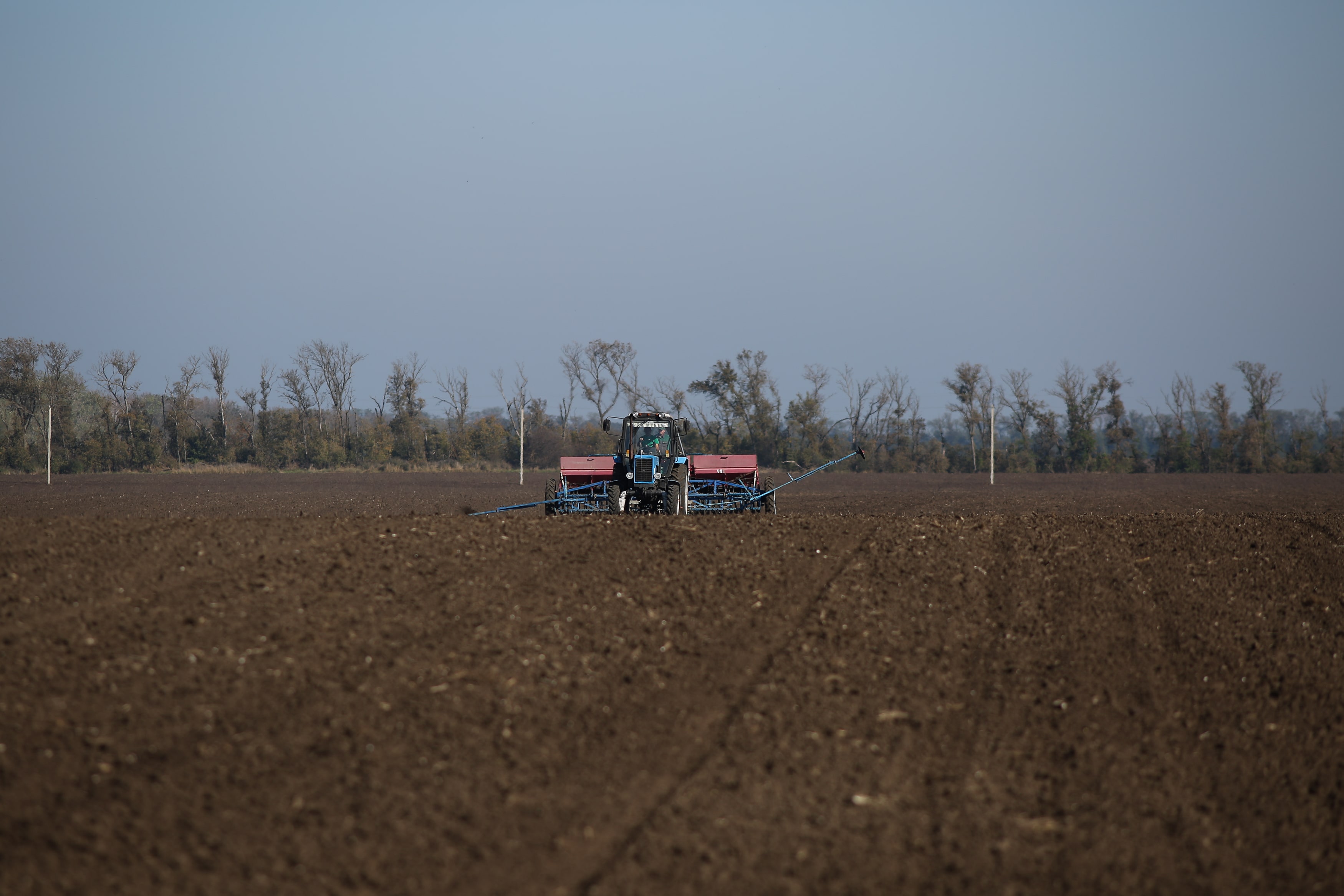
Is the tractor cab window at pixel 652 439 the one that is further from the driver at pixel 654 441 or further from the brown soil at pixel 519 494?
the brown soil at pixel 519 494

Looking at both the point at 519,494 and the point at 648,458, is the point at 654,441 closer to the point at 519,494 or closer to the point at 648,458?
the point at 648,458

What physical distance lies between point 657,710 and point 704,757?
823mm

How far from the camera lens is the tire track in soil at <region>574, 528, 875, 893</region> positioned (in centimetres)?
524

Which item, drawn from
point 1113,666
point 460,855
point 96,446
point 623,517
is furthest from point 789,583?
point 96,446

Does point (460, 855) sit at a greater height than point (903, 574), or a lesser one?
lesser

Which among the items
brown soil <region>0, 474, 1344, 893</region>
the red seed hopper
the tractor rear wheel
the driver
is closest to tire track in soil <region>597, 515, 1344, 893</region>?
brown soil <region>0, 474, 1344, 893</region>

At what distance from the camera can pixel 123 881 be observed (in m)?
4.96

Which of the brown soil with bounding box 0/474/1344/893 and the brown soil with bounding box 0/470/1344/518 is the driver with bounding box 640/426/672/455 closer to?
the brown soil with bounding box 0/470/1344/518

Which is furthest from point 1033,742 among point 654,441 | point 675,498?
point 654,441

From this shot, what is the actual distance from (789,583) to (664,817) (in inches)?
196

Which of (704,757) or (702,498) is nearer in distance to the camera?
(704,757)

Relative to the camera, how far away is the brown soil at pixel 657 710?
17.8 feet

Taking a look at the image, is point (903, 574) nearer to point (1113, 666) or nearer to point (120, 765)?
point (1113, 666)

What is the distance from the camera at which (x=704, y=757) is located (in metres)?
6.64
